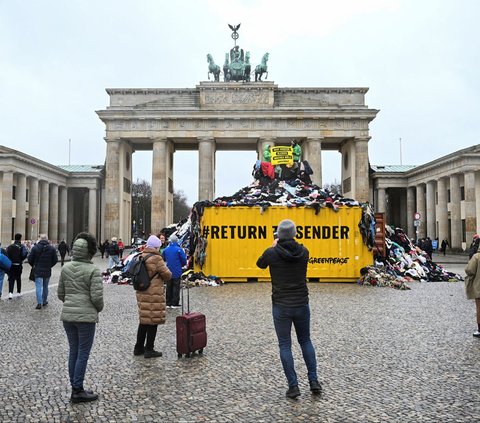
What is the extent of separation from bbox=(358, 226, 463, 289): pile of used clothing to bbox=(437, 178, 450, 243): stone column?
30.1m

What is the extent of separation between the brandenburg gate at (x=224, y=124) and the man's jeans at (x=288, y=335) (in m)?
47.1

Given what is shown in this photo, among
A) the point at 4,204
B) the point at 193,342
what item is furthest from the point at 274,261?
the point at 4,204

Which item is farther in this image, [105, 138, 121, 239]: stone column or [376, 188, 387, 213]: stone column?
[376, 188, 387, 213]: stone column

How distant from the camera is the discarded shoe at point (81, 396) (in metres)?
5.50

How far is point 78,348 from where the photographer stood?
18.9ft

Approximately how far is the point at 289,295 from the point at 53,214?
2161 inches

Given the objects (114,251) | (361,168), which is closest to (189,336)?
(114,251)

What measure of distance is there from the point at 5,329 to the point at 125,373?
420 centimetres

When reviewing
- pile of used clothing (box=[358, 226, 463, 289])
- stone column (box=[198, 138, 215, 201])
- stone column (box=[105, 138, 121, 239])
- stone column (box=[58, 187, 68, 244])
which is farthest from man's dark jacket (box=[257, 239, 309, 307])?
stone column (box=[58, 187, 68, 244])

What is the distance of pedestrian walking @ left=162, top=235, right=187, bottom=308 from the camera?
12.3 meters

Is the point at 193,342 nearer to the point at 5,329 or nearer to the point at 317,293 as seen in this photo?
the point at 5,329

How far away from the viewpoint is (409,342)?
27.6 ft

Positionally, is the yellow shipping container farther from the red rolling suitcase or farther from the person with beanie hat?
the person with beanie hat

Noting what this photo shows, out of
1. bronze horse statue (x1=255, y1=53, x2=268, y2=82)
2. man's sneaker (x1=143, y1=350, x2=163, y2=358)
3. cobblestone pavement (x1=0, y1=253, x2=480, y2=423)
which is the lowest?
cobblestone pavement (x1=0, y1=253, x2=480, y2=423)
